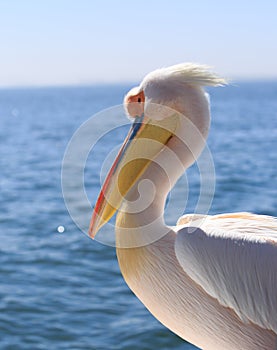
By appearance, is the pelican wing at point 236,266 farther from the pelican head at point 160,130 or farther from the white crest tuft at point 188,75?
the white crest tuft at point 188,75

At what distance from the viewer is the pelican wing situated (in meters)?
2.38

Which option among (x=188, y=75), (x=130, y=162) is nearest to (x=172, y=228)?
(x=130, y=162)

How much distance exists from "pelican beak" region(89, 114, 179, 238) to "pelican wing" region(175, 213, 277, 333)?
0.33 metres

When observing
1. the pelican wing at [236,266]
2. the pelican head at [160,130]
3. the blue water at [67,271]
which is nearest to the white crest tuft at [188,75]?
the pelican head at [160,130]

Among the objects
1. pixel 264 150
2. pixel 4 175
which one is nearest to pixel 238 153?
pixel 264 150

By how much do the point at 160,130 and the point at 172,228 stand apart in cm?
40

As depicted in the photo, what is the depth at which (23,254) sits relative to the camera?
711 centimetres

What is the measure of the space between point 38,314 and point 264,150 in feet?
42.4

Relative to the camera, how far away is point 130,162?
2.70 meters

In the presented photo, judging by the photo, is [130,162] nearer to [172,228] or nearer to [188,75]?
[172,228]

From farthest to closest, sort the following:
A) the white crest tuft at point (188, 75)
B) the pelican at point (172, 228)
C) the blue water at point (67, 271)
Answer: the blue water at point (67, 271), the white crest tuft at point (188, 75), the pelican at point (172, 228)

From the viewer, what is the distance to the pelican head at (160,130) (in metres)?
2.69

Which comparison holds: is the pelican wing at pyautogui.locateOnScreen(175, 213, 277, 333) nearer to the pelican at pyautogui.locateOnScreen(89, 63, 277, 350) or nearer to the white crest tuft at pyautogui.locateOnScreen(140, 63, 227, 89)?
the pelican at pyautogui.locateOnScreen(89, 63, 277, 350)

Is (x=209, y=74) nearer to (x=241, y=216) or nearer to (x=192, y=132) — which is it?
(x=192, y=132)
